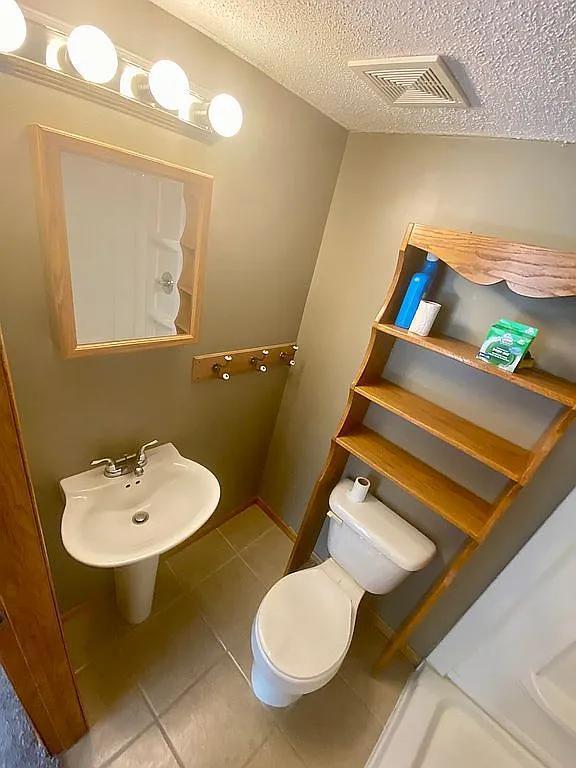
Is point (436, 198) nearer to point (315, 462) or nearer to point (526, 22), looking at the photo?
point (526, 22)

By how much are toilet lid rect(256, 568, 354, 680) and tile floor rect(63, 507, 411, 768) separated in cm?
39

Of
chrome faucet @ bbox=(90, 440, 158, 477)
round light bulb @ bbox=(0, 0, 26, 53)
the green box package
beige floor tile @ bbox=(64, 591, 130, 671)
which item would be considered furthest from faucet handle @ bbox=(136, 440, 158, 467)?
the green box package

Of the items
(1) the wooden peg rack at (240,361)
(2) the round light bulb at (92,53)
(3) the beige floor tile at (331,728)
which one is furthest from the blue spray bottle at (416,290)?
(3) the beige floor tile at (331,728)

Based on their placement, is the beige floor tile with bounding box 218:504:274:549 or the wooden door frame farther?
the beige floor tile with bounding box 218:504:274:549

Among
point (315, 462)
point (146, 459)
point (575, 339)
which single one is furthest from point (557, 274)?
point (146, 459)

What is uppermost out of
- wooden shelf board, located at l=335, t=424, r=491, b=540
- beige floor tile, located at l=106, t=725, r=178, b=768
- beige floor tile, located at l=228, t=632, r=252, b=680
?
wooden shelf board, located at l=335, t=424, r=491, b=540

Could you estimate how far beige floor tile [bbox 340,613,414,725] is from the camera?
1.50 m

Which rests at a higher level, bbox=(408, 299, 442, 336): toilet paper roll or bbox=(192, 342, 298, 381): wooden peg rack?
bbox=(408, 299, 442, 336): toilet paper roll

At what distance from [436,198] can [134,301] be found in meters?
1.08

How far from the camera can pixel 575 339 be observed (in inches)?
40.1

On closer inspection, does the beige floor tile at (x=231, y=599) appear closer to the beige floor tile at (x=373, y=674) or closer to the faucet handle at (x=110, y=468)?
the beige floor tile at (x=373, y=674)

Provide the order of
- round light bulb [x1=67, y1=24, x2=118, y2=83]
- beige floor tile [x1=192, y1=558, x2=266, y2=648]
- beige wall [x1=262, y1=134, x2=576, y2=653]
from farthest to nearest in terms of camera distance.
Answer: beige floor tile [x1=192, y1=558, x2=266, y2=648]
beige wall [x1=262, y1=134, x2=576, y2=653]
round light bulb [x1=67, y1=24, x2=118, y2=83]

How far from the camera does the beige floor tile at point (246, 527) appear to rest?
6.72 ft

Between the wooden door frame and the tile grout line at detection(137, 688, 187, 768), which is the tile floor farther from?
the wooden door frame
